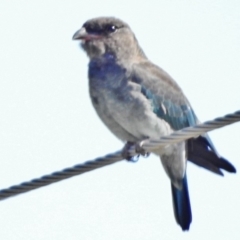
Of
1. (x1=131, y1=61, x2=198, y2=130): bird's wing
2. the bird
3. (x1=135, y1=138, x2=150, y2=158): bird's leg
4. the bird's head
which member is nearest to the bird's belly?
the bird

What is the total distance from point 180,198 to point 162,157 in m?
0.57

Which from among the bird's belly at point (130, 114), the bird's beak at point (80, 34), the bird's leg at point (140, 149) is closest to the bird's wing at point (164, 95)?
the bird's belly at point (130, 114)

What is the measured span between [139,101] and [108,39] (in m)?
1.06

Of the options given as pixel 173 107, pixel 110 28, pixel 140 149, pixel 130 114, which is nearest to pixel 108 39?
pixel 110 28

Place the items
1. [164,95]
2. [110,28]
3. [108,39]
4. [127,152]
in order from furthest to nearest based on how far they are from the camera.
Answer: [110,28] < [108,39] < [164,95] < [127,152]

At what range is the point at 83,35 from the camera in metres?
10.3

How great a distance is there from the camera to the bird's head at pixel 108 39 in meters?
10.3

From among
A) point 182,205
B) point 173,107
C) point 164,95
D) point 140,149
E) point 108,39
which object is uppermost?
point 108,39

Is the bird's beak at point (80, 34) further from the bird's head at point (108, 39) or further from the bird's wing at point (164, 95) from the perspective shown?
the bird's wing at point (164, 95)

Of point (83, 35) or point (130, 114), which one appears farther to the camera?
point (83, 35)

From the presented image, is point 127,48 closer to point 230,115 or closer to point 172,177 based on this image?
point 172,177

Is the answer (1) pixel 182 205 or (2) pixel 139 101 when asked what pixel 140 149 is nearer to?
(2) pixel 139 101

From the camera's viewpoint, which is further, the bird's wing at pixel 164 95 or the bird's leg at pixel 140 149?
the bird's wing at pixel 164 95

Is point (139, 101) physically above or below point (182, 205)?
above
